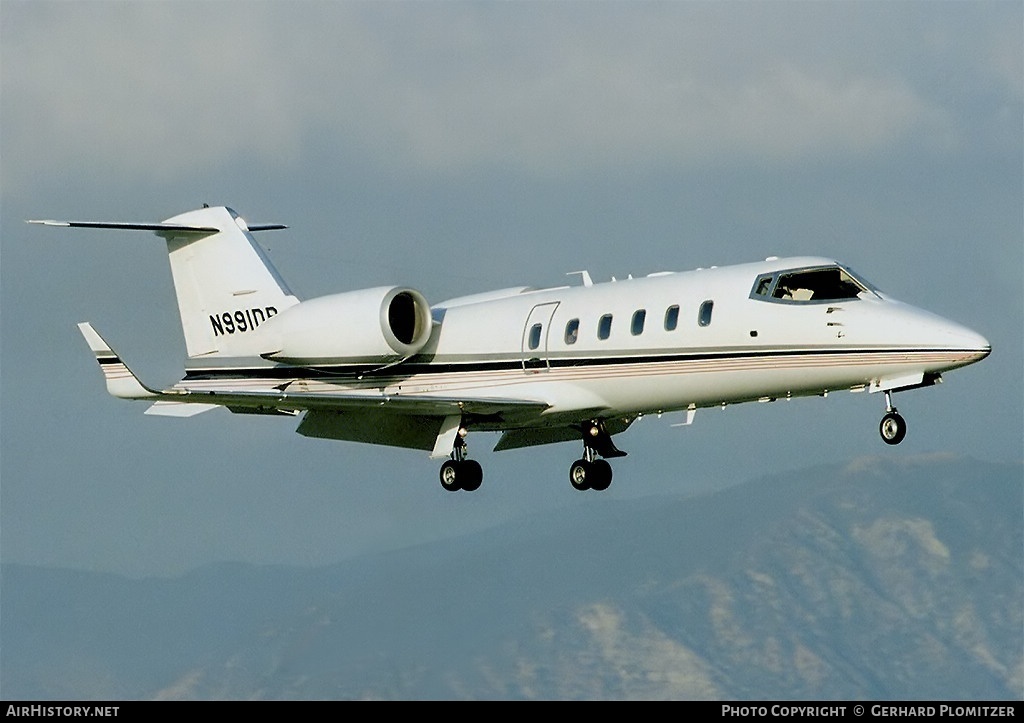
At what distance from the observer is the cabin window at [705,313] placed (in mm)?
31016

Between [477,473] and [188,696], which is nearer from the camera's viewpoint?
[477,473]

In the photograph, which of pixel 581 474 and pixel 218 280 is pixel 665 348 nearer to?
pixel 581 474

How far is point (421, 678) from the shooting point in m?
43.0

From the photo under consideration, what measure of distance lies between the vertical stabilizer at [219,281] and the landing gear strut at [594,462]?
6820 mm

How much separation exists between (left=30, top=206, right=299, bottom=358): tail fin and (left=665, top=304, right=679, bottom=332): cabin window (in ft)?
29.2

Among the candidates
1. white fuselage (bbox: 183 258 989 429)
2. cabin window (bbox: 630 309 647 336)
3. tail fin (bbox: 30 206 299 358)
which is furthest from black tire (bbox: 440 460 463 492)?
tail fin (bbox: 30 206 299 358)

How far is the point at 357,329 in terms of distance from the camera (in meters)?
34.0

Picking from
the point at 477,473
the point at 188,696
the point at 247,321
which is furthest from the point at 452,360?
the point at 188,696

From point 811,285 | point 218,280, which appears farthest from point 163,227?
point 811,285

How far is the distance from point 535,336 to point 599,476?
3116 millimetres

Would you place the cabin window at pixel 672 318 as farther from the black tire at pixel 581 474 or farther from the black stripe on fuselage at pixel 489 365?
the black tire at pixel 581 474
